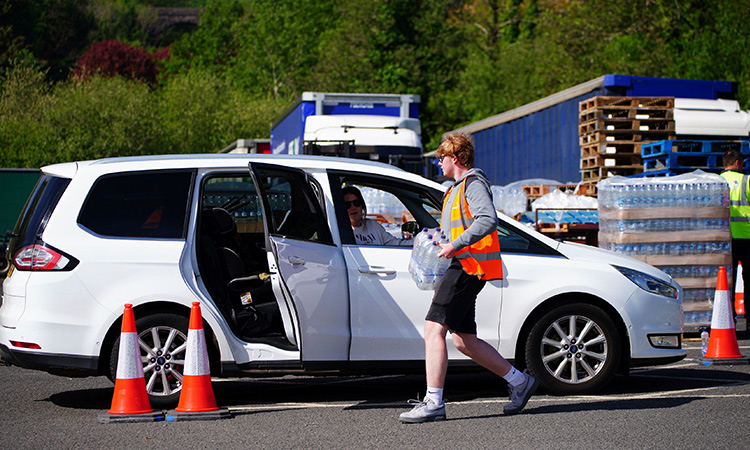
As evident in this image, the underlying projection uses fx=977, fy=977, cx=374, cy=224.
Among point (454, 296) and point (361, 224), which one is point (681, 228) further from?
point (454, 296)

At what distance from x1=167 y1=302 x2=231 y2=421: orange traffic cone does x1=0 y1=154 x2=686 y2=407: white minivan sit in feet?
1.11

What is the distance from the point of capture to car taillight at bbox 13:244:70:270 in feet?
21.3

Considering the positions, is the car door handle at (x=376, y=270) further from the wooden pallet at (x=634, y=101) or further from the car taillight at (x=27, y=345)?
the wooden pallet at (x=634, y=101)

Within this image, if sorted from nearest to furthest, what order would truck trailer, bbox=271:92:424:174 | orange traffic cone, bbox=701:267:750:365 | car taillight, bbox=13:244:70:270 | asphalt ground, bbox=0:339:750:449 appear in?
asphalt ground, bbox=0:339:750:449, car taillight, bbox=13:244:70:270, orange traffic cone, bbox=701:267:750:365, truck trailer, bbox=271:92:424:174

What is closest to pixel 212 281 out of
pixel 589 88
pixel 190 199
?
pixel 190 199

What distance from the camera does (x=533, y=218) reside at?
13.4 meters

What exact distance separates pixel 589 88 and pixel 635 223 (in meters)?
7.94

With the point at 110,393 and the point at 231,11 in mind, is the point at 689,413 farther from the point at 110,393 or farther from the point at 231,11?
the point at 231,11

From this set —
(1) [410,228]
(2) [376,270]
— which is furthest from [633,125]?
(2) [376,270]

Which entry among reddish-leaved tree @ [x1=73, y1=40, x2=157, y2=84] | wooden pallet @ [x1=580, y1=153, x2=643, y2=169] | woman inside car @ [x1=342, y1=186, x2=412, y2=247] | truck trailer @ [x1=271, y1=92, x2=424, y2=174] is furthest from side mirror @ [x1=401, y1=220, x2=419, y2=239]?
reddish-leaved tree @ [x1=73, y1=40, x2=157, y2=84]

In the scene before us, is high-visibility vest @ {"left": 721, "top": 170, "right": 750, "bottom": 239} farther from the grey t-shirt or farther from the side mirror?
the grey t-shirt

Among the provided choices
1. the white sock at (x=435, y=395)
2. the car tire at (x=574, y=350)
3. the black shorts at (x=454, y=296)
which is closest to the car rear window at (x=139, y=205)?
the black shorts at (x=454, y=296)

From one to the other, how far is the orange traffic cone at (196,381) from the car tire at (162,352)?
0.25 m

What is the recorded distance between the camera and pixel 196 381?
6.26 meters
